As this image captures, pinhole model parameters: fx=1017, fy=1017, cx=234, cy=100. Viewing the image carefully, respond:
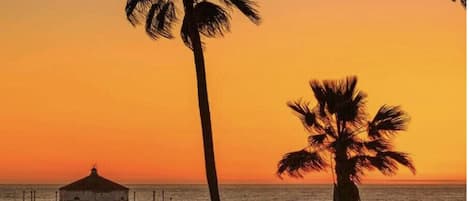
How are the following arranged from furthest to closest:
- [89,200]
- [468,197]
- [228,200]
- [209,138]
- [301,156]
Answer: [228,200] < [89,200] < [301,156] < [209,138] < [468,197]

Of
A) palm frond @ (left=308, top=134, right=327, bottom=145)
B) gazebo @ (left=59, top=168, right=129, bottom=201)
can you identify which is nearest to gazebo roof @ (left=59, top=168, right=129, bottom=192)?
gazebo @ (left=59, top=168, right=129, bottom=201)

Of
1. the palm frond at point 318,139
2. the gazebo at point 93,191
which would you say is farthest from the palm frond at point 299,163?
the gazebo at point 93,191

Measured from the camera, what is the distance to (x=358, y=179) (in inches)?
1140

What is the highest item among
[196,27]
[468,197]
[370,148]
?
[196,27]

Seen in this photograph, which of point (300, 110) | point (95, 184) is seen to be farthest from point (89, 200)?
point (300, 110)

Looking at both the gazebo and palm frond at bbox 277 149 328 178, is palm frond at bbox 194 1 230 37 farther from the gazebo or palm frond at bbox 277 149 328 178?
the gazebo

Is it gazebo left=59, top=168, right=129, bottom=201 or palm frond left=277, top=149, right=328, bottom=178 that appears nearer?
palm frond left=277, top=149, right=328, bottom=178

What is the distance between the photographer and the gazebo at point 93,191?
52969 millimetres

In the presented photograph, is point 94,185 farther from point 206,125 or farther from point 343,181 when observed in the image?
point 206,125

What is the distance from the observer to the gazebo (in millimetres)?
52969

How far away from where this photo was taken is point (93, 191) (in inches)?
2088

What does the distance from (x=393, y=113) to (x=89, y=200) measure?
2724cm

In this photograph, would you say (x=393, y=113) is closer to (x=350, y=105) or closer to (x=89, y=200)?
(x=350, y=105)

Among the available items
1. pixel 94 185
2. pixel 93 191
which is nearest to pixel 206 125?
pixel 93 191
